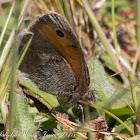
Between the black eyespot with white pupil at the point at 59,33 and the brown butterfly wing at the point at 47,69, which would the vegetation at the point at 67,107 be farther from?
the black eyespot with white pupil at the point at 59,33

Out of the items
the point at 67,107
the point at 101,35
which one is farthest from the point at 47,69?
the point at 101,35

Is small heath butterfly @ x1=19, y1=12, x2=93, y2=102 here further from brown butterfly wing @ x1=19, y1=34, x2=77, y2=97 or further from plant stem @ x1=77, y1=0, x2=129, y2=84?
plant stem @ x1=77, y1=0, x2=129, y2=84

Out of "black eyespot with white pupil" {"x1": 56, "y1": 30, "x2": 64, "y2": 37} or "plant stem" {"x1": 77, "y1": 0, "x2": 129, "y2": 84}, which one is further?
"plant stem" {"x1": 77, "y1": 0, "x2": 129, "y2": 84}

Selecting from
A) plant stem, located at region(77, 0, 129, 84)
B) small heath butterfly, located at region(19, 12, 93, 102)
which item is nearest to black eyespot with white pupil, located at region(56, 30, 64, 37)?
small heath butterfly, located at region(19, 12, 93, 102)

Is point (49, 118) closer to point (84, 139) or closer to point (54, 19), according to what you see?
point (84, 139)

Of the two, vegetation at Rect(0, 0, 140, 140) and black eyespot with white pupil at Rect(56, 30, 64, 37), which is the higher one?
black eyespot with white pupil at Rect(56, 30, 64, 37)

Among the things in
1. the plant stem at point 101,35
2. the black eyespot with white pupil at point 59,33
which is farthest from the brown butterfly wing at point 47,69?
the plant stem at point 101,35

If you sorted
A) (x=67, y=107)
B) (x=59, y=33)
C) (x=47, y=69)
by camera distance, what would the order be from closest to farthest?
(x=59, y=33) < (x=67, y=107) < (x=47, y=69)

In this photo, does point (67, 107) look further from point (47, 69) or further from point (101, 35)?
point (101, 35)

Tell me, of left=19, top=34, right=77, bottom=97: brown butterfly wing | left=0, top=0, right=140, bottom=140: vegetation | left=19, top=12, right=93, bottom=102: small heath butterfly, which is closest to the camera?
left=0, top=0, right=140, bottom=140: vegetation

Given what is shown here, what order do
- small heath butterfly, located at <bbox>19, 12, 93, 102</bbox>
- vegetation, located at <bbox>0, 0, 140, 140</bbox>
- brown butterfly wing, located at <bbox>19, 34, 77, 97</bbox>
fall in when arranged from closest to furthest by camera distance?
vegetation, located at <bbox>0, 0, 140, 140</bbox>, small heath butterfly, located at <bbox>19, 12, 93, 102</bbox>, brown butterfly wing, located at <bbox>19, 34, 77, 97</bbox>
